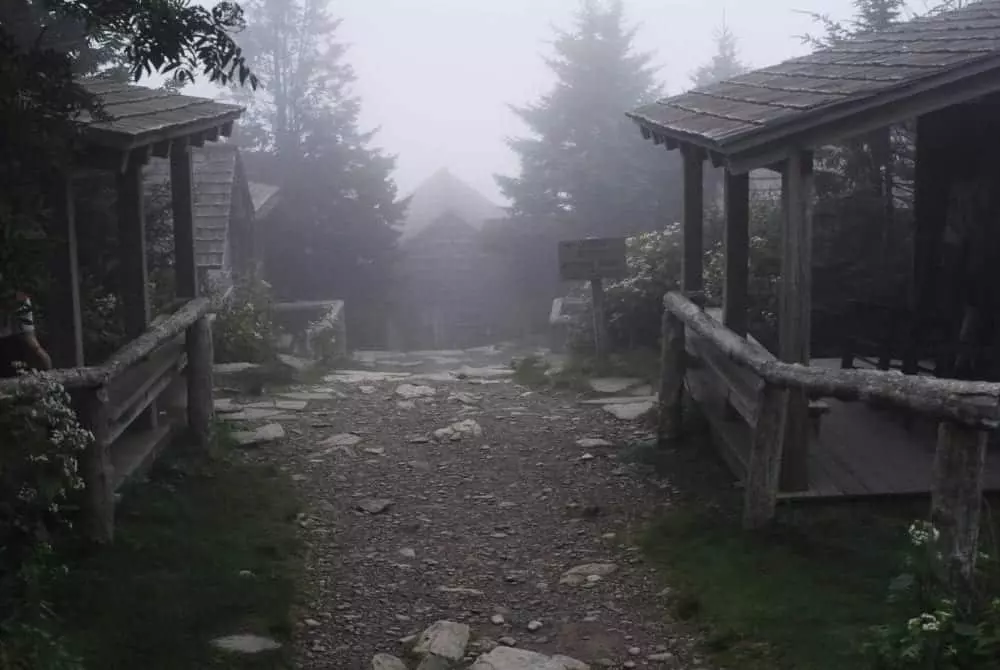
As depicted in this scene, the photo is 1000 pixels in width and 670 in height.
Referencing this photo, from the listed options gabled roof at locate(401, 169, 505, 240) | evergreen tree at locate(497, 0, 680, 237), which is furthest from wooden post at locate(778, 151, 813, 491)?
gabled roof at locate(401, 169, 505, 240)

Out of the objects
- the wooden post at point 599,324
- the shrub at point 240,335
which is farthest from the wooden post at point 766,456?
the shrub at point 240,335

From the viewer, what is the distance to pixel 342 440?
9711mm

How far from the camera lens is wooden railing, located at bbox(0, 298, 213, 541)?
5930 mm

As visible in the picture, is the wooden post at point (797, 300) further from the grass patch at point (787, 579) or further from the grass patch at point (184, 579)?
the grass patch at point (184, 579)

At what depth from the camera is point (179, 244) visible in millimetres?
9336

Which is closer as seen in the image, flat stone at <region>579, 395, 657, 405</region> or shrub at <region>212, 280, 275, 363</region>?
flat stone at <region>579, 395, 657, 405</region>

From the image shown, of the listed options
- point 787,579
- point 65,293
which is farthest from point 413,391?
point 787,579

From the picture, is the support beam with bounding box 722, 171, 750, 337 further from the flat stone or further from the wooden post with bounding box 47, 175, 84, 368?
the wooden post with bounding box 47, 175, 84, 368

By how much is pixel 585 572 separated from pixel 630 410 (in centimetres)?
446

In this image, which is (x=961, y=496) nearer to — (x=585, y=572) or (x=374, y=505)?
(x=585, y=572)

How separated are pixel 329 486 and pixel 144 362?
72.3 inches

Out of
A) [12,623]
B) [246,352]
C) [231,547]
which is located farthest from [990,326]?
[246,352]

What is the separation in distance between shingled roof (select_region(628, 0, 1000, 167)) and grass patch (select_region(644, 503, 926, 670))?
7.29ft

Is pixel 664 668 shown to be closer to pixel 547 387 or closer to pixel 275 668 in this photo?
pixel 275 668
